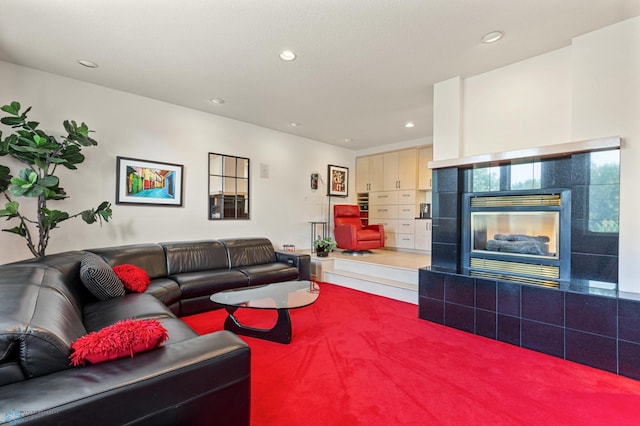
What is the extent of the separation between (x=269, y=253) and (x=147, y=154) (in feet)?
7.06

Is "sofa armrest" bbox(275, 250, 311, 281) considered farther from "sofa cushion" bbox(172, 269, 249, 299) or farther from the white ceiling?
the white ceiling

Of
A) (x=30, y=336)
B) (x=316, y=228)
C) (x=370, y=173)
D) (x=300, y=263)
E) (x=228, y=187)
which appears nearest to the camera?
(x=30, y=336)

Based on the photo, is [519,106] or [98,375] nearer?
[98,375]

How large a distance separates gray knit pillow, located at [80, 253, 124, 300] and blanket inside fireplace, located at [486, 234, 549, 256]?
11.7ft

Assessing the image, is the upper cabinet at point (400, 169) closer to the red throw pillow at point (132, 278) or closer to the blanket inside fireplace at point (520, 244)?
the blanket inside fireplace at point (520, 244)

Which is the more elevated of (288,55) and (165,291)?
(288,55)

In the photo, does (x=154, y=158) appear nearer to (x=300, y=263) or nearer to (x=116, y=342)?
(x=300, y=263)

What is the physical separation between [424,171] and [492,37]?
3.68m

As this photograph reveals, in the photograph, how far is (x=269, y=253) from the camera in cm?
450

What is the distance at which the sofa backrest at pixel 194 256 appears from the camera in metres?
3.57

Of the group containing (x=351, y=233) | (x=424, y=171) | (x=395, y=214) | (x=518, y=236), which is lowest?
(x=351, y=233)

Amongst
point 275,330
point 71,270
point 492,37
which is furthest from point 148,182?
point 492,37

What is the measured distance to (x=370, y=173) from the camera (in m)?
6.74

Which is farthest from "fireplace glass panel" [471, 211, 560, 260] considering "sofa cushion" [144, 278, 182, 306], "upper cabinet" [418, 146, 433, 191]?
"sofa cushion" [144, 278, 182, 306]
